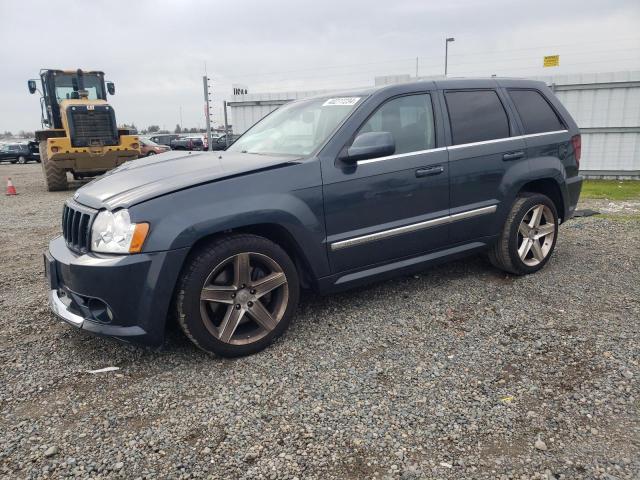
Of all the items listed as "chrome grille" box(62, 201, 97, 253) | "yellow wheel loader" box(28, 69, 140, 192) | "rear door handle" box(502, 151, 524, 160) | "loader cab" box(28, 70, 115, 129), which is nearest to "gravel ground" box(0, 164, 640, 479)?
"chrome grille" box(62, 201, 97, 253)

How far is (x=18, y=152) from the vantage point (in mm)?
30109

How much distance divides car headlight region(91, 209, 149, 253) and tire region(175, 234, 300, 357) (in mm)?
351

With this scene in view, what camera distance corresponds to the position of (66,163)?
12.9 m

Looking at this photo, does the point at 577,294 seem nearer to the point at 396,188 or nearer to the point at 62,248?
the point at 396,188

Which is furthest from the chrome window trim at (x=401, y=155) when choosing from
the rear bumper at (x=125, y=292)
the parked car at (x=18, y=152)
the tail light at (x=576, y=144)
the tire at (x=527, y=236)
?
the parked car at (x=18, y=152)

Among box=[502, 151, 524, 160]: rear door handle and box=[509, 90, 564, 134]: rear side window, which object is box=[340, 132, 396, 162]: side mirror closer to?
box=[502, 151, 524, 160]: rear door handle

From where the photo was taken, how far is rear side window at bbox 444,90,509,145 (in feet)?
13.5

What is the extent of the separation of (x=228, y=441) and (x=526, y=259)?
3.49 m

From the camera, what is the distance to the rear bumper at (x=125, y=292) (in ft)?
9.21

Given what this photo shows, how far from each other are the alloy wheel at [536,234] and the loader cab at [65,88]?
13.4 meters

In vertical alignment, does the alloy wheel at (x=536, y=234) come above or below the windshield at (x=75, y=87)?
below

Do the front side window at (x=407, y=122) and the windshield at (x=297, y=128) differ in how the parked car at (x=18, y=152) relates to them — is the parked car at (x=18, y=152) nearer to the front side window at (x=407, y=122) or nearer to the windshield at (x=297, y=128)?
the windshield at (x=297, y=128)

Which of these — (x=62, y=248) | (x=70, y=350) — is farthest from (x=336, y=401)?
(x=62, y=248)

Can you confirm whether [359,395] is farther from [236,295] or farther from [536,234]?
[536,234]
